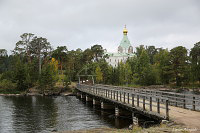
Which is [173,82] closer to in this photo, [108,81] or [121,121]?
[108,81]

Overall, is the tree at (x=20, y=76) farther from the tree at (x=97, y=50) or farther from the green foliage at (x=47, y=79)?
the tree at (x=97, y=50)

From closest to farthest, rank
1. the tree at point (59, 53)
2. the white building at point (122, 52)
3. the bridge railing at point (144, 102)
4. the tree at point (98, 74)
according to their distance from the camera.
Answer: the bridge railing at point (144, 102)
the tree at point (98, 74)
the tree at point (59, 53)
the white building at point (122, 52)

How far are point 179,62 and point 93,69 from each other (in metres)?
27.4

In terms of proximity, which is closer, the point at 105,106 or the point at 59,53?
the point at 105,106

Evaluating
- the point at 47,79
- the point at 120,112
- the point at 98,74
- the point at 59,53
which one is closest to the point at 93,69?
the point at 98,74

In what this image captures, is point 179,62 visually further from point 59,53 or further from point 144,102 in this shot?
point 144,102

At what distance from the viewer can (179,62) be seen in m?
63.6

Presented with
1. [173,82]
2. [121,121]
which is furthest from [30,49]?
[121,121]

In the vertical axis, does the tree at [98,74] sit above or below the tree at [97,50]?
below

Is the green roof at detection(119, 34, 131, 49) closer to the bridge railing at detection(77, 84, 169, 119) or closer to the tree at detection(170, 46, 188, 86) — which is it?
the tree at detection(170, 46, 188, 86)

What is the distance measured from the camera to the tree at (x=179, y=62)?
63.0 meters

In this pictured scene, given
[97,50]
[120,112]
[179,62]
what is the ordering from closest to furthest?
[120,112]
[179,62]
[97,50]

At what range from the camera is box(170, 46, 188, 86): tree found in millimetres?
62969

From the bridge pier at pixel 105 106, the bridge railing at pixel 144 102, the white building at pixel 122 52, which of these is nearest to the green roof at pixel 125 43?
the white building at pixel 122 52
